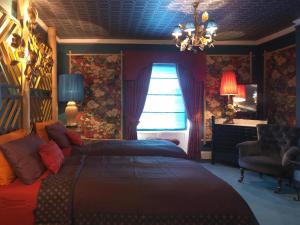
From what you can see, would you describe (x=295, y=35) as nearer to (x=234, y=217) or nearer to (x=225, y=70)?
(x=225, y=70)

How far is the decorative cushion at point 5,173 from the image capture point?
222 cm

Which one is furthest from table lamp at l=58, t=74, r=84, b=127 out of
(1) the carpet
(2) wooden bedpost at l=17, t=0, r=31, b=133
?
(1) the carpet

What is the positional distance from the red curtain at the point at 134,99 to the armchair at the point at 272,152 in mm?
2127

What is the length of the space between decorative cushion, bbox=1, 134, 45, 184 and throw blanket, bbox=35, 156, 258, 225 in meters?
0.16

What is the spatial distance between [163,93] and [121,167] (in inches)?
137

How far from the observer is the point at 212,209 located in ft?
6.59

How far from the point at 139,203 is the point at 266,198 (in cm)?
242

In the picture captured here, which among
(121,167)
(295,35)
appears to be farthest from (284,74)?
(121,167)

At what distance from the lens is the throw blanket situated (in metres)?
1.99

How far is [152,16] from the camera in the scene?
435 cm

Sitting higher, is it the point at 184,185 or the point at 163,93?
the point at 163,93

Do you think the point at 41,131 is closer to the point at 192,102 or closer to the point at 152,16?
the point at 152,16

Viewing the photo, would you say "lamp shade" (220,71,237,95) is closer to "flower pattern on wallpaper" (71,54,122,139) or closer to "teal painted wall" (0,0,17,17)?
"flower pattern on wallpaper" (71,54,122,139)

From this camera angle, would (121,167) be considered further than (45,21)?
No
